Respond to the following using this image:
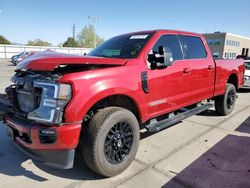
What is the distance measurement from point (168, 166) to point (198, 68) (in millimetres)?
2157

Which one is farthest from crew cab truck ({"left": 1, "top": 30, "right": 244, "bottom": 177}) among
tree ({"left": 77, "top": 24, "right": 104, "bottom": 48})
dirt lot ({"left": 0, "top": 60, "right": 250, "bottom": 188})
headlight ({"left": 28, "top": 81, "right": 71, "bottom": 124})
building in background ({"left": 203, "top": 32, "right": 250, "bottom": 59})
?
tree ({"left": 77, "top": 24, "right": 104, "bottom": 48})

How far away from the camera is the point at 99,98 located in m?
3.03

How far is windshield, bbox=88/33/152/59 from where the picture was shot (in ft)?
13.0

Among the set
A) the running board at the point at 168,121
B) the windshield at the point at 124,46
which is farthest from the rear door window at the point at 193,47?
the running board at the point at 168,121

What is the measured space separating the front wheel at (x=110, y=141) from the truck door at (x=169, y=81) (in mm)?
631

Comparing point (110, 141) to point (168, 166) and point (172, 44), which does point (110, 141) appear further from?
point (172, 44)

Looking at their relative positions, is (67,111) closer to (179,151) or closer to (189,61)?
(179,151)

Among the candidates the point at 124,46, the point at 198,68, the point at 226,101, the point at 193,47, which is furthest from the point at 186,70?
the point at 226,101

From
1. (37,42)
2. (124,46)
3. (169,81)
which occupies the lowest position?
(169,81)

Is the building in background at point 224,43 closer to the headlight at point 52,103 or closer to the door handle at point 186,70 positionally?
the door handle at point 186,70

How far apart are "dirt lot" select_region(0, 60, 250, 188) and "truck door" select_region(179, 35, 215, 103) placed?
84 cm

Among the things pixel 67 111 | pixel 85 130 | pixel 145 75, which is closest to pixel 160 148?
pixel 145 75

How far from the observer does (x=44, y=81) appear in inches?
112

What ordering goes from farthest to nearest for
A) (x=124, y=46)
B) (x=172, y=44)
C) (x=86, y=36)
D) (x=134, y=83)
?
(x=86, y=36) < (x=172, y=44) < (x=124, y=46) < (x=134, y=83)
